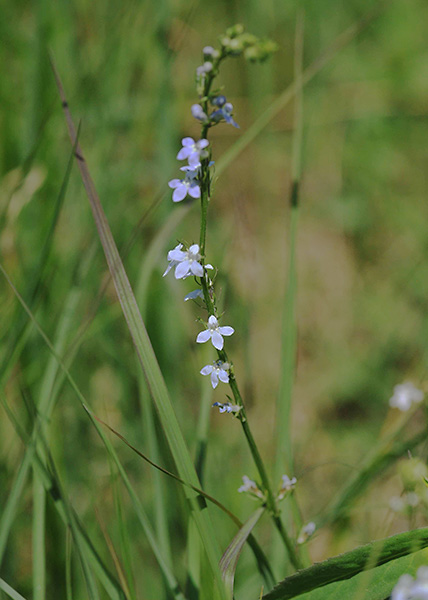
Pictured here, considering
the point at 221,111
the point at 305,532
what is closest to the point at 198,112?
the point at 221,111

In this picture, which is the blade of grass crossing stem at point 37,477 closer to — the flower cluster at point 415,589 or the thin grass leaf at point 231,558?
the thin grass leaf at point 231,558

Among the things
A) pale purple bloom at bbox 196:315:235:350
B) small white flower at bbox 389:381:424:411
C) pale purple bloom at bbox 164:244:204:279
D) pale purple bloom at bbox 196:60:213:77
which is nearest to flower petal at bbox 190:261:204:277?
pale purple bloom at bbox 164:244:204:279

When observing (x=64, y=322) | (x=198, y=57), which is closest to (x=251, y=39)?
(x=64, y=322)

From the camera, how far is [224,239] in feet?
12.3

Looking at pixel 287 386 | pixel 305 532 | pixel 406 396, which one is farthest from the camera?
pixel 406 396

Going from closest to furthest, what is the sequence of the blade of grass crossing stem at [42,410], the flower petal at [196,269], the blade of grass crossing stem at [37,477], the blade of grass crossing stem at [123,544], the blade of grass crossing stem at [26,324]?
the flower petal at [196,269]
the blade of grass crossing stem at [123,544]
the blade of grass crossing stem at [37,477]
the blade of grass crossing stem at [42,410]
the blade of grass crossing stem at [26,324]

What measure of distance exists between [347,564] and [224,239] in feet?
8.53

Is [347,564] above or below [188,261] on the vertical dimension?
below

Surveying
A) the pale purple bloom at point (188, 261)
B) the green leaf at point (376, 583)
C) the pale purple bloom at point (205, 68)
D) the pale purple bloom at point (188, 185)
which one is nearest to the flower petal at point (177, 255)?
the pale purple bloom at point (188, 261)

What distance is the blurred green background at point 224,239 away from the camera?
99.3 inches

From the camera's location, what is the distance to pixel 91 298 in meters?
2.89

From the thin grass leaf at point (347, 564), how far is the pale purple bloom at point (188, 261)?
712 millimetres

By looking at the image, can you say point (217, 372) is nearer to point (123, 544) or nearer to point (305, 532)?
point (123, 544)

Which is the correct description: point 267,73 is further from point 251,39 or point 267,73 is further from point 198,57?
point 251,39
